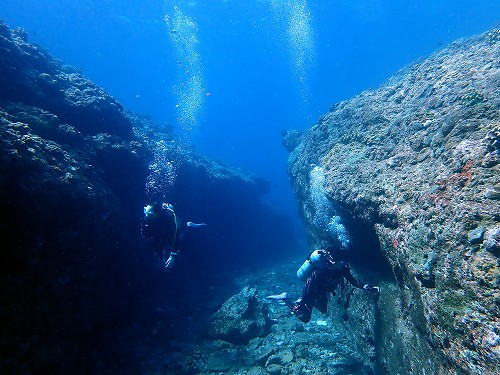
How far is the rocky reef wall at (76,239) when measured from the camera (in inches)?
182

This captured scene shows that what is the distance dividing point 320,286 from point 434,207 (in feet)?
10.3

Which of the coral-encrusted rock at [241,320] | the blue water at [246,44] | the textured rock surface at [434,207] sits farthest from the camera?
the blue water at [246,44]

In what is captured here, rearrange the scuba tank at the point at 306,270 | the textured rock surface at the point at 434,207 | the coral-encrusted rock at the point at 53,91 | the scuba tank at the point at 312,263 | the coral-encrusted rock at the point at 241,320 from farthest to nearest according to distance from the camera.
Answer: the coral-encrusted rock at the point at 53,91 → the coral-encrusted rock at the point at 241,320 → the scuba tank at the point at 306,270 → the scuba tank at the point at 312,263 → the textured rock surface at the point at 434,207

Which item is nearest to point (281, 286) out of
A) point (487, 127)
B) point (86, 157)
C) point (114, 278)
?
point (114, 278)

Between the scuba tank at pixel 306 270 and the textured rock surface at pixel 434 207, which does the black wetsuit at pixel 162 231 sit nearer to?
the scuba tank at pixel 306 270

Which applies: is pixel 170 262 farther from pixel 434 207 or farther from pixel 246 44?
pixel 246 44

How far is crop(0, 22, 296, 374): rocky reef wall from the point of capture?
4625mm

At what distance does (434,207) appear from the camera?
13.3 ft

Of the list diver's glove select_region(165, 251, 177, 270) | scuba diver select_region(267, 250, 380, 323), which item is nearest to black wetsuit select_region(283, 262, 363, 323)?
scuba diver select_region(267, 250, 380, 323)

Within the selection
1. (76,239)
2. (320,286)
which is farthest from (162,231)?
(320,286)

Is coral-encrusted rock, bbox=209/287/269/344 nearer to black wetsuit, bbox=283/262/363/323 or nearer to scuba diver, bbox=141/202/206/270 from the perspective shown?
black wetsuit, bbox=283/262/363/323

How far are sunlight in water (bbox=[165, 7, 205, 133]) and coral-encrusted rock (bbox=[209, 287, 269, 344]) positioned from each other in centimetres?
2676

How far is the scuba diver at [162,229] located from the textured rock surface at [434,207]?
3.88m

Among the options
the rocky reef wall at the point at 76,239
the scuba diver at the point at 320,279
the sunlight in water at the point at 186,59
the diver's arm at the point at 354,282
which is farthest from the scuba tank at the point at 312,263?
the sunlight in water at the point at 186,59
